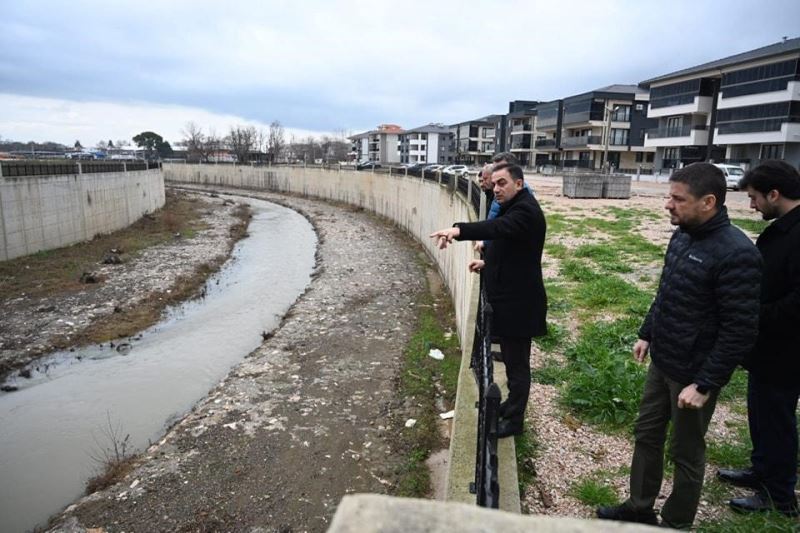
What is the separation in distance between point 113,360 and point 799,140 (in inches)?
1863

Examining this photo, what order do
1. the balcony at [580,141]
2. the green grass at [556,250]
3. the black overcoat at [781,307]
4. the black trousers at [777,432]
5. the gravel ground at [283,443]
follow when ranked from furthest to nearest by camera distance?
the balcony at [580,141] < the green grass at [556,250] < the gravel ground at [283,443] < the black trousers at [777,432] < the black overcoat at [781,307]

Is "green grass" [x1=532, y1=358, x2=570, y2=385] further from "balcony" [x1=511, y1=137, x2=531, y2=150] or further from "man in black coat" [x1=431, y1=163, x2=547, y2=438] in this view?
"balcony" [x1=511, y1=137, x2=531, y2=150]

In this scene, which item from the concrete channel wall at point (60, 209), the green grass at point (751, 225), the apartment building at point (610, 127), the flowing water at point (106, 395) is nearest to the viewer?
the flowing water at point (106, 395)

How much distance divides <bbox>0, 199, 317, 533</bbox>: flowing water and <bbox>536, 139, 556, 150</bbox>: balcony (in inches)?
2518

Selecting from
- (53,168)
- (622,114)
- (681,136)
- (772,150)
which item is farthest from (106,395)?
(622,114)

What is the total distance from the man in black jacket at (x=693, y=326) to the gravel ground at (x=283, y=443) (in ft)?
11.0

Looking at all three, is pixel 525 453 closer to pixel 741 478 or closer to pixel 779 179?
pixel 741 478

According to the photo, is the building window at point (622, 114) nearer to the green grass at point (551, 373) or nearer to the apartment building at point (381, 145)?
the apartment building at point (381, 145)

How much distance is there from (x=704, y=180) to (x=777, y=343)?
1.16 meters

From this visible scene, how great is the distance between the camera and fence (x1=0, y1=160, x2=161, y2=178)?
49.8 feet

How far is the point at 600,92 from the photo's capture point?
6144cm

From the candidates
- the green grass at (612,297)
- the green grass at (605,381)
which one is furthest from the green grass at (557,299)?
the green grass at (605,381)

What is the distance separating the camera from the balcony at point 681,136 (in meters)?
48.4

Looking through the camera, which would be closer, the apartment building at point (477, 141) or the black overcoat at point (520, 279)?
the black overcoat at point (520, 279)
